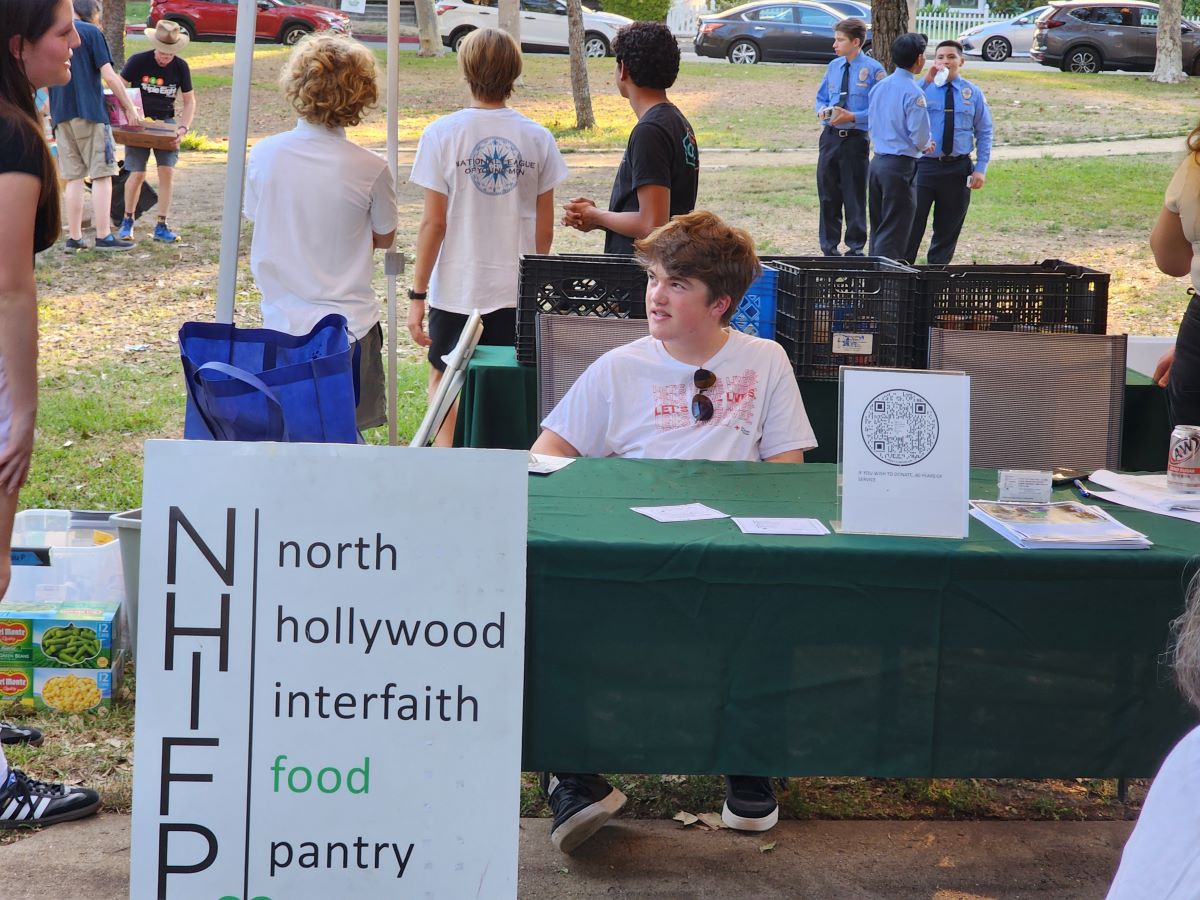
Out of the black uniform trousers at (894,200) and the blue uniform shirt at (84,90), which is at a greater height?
the blue uniform shirt at (84,90)

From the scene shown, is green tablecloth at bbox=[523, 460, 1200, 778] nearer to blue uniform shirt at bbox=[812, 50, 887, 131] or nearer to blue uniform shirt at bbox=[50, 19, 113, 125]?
blue uniform shirt at bbox=[50, 19, 113, 125]

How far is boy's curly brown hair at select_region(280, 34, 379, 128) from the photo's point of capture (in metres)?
3.88

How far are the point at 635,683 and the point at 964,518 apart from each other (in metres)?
0.72

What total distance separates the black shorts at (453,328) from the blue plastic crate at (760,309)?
2.93 ft

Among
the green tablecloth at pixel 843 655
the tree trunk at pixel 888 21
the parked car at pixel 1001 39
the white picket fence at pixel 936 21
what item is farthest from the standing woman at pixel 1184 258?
the white picket fence at pixel 936 21

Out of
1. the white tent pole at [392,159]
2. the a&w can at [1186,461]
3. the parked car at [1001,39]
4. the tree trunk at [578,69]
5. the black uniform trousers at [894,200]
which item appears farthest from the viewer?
the parked car at [1001,39]

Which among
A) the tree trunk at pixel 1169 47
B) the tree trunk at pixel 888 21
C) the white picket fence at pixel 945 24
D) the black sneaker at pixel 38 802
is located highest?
the white picket fence at pixel 945 24

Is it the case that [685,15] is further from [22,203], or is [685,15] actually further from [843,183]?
[22,203]

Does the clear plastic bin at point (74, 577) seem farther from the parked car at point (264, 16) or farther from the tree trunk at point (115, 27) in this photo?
the parked car at point (264, 16)

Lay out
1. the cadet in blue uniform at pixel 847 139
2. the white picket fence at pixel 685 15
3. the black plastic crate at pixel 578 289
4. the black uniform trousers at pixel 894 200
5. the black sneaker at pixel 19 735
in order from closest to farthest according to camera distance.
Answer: the black sneaker at pixel 19 735 → the black plastic crate at pixel 578 289 → the black uniform trousers at pixel 894 200 → the cadet in blue uniform at pixel 847 139 → the white picket fence at pixel 685 15

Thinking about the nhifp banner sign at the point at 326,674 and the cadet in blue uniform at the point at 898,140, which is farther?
the cadet in blue uniform at the point at 898,140

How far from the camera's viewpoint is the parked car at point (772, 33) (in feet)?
72.2

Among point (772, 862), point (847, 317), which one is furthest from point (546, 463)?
point (847, 317)

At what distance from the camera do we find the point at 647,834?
3.02 metres
